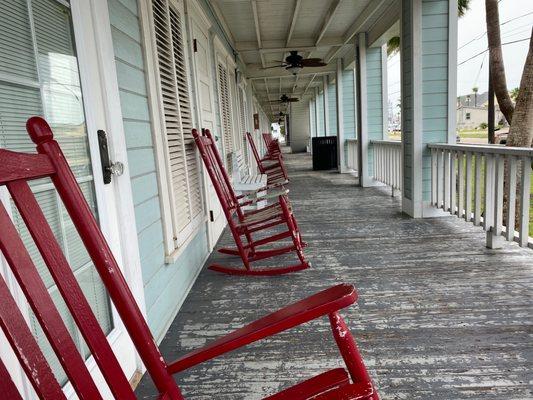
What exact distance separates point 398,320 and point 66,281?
1.78m

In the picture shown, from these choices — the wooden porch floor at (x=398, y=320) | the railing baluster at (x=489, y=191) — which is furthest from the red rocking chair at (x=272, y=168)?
the railing baluster at (x=489, y=191)

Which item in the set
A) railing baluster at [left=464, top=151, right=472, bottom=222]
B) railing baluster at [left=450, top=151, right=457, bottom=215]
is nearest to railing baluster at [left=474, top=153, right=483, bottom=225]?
railing baluster at [left=464, top=151, right=472, bottom=222]

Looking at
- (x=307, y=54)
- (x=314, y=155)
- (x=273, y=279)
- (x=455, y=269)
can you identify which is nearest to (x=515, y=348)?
(x=455, y=269)

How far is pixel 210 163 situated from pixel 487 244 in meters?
2.36

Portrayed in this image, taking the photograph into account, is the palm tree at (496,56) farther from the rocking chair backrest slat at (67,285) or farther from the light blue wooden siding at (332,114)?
the rocking chair backrest slat at (67,285)

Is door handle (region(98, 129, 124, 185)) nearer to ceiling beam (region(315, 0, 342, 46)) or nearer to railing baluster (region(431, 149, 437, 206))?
railing baluster (region(431, 149, 437, 206))

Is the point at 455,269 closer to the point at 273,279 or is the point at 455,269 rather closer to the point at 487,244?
the point at 487,244

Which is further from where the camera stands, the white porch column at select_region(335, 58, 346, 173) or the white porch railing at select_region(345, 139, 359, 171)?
the white porch column at select_region(335, 58, 346, 173)

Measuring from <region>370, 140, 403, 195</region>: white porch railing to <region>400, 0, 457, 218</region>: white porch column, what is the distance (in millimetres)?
754

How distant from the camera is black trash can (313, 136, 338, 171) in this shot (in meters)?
9.90

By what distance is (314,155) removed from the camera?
402 inches

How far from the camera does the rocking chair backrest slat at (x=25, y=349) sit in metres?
0.61

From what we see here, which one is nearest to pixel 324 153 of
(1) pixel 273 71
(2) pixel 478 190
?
(1) pixel 273 71

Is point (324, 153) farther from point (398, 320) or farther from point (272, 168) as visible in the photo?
point (398, 320)
